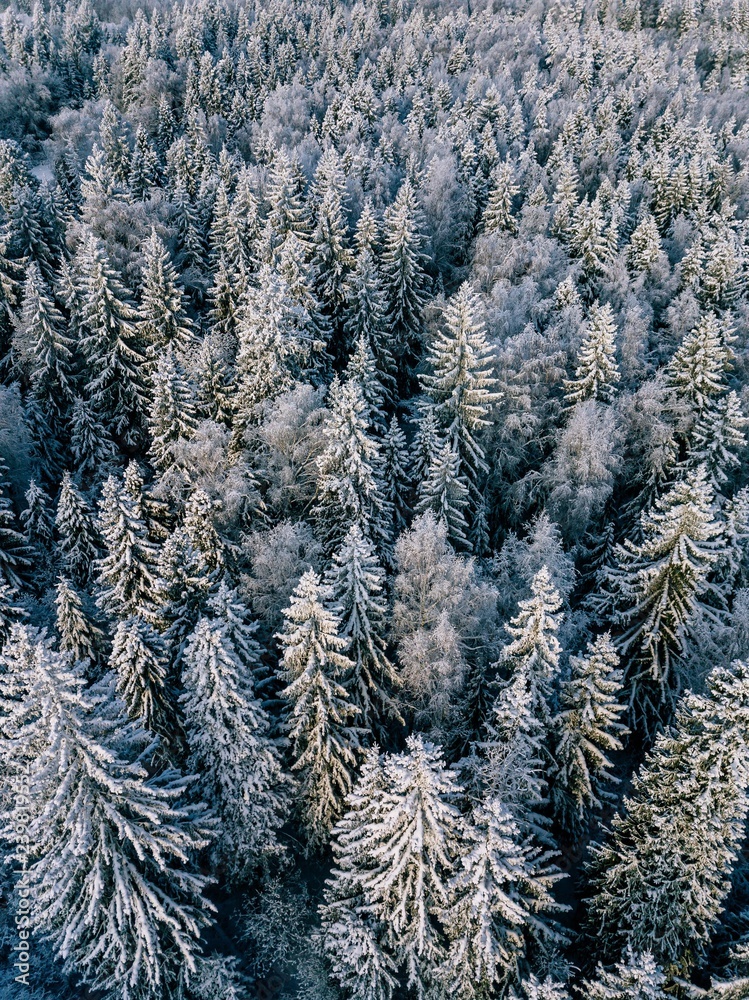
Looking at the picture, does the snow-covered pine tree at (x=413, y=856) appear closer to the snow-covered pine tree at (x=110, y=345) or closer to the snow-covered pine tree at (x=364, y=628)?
the snow-covered pine tree at (x=364, y=628)

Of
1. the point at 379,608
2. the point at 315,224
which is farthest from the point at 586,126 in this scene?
the point at 379,608

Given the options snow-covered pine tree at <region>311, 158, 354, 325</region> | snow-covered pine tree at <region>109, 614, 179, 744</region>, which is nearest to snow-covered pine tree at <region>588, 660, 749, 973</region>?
snow-covered pine tree at <region>109, 614, 179, 744</region>

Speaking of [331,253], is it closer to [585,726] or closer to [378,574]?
[378,574]

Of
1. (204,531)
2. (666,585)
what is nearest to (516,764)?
(666,585)

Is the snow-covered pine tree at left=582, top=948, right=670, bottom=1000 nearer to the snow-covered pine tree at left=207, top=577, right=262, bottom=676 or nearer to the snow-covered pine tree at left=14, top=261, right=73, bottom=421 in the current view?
the snow-covered pine tree at left=207, top=577, right=262, bottom=676

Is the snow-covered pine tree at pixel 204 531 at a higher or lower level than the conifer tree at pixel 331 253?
lower

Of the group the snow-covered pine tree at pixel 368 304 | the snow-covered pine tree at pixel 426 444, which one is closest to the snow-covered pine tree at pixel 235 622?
the snow-covered pine tree at pixel 426 444
